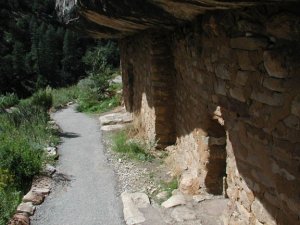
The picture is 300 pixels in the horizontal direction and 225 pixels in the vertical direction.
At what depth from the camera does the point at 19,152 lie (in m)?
6.39

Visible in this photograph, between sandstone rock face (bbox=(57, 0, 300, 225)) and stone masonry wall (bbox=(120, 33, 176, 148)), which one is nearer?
sandstone rock face (bbox=(57, 0, 300, 225))

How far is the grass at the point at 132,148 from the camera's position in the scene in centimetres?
672

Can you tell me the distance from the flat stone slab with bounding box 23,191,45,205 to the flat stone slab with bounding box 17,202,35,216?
0.08 meters

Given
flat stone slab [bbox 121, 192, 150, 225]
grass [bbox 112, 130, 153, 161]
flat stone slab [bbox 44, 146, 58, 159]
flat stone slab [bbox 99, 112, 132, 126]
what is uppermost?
flat stone slab [bbox 99, 112, 132, 126]

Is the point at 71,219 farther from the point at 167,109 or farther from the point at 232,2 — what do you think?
the point at 232,2

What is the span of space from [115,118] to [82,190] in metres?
3.85

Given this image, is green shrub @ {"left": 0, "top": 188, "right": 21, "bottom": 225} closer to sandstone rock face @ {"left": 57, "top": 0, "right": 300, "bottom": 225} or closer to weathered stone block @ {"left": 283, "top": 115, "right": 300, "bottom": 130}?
sandstone rock face @ {"left": 57, "top": 0, "right": 300, "bottom": 225}

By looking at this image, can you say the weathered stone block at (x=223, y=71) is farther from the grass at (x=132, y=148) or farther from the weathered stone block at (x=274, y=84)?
the grass at (x=132, y=148)

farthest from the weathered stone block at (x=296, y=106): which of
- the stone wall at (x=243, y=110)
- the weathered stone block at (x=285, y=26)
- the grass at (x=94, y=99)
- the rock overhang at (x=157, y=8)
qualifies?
the grass at (x=94, y=99)

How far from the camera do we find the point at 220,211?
14.7 ft

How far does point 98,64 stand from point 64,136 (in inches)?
171

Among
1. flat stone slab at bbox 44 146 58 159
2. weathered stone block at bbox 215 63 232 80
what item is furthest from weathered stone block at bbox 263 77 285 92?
flat stone slab at bbox 44 146 58 159


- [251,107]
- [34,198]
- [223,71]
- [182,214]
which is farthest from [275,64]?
[34,198]

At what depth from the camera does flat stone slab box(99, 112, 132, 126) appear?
368 inches
